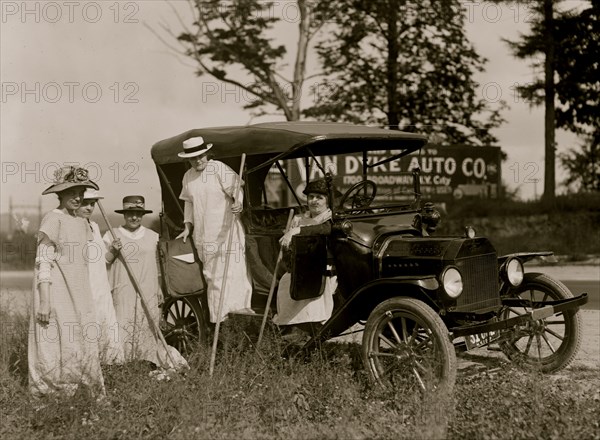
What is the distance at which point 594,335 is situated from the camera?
831 cm

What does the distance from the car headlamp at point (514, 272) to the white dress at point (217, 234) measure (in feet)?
7.59

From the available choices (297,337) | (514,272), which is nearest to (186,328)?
(297,337)

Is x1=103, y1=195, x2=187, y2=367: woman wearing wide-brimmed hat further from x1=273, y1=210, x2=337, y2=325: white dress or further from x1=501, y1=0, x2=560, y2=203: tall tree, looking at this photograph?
x1=501, y1=0, x2=560, y2=203: tall tree

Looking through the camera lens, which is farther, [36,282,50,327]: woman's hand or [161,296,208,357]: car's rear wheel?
[161,296,208,357]: car's rear wheel

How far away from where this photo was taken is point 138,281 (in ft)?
22.2

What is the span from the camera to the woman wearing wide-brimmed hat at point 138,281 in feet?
21.7

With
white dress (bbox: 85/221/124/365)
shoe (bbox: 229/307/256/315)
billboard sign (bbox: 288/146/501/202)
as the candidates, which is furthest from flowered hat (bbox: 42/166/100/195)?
billboard sign (bbox: 288/146/501/202)

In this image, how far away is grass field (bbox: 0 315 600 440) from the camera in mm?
4551

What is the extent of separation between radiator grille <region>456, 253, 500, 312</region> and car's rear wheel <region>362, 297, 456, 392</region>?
17.1 inches

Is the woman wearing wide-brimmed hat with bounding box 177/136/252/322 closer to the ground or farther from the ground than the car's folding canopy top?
closer to the ground

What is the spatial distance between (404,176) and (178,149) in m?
15.0

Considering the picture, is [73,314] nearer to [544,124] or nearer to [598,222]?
[598,222]

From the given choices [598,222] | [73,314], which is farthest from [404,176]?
[73,314]

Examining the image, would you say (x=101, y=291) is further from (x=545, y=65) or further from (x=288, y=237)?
(x=545, y=65)
